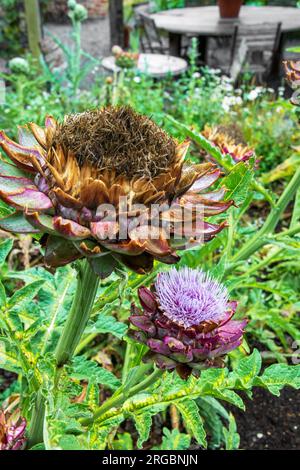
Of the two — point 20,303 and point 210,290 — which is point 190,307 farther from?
point 20,303

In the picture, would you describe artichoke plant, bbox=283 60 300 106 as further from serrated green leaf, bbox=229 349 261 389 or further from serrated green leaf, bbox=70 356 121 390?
serrated green leaf, bbox=70 356 121 390

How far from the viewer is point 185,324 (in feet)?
2.67

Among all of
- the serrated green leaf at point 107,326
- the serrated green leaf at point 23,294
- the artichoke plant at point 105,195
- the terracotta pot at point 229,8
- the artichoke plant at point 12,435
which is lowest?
the terracotta pot at point 229,8

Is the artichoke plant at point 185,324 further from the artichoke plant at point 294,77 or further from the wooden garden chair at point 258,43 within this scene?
the wooden garden chair at point 258,43

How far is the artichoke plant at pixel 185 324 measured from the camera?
2.60 ft

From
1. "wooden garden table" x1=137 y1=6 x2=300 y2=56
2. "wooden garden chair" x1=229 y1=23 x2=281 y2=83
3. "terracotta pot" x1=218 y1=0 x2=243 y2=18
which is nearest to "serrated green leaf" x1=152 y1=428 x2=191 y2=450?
"wooden garden chair" x1=229 y1=23 x2=281 y2=83

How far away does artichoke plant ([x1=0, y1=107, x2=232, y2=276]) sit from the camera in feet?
2.21

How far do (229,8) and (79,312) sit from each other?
19.2ft

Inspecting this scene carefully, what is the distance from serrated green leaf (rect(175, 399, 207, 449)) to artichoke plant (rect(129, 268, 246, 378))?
14 cm

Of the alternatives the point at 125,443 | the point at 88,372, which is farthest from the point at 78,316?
the point at 125,443

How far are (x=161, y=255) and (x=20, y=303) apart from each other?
1.53 feet

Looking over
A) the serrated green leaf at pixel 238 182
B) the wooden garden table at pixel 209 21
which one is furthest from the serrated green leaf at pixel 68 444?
the wooden garden table at pixel 209 21

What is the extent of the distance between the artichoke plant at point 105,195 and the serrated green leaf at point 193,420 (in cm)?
34

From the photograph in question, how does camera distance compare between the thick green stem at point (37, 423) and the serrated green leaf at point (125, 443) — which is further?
the serrated green leaf at point (125, 443)
